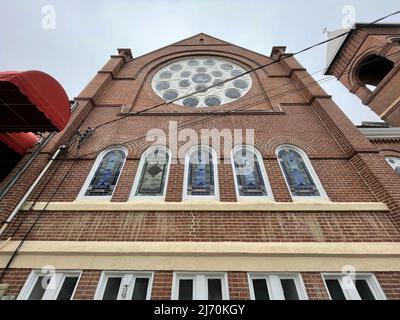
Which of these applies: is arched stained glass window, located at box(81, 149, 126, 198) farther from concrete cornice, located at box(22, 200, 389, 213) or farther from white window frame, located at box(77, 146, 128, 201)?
concrete cornice, located at box(22, 200, 389, 213)

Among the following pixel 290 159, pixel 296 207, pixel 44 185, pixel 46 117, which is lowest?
pixel 296 207

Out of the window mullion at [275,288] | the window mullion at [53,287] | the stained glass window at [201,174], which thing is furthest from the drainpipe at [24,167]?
the window mullion at [275,288]

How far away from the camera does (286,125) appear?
7.00m

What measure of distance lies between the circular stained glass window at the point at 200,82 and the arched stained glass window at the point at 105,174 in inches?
129

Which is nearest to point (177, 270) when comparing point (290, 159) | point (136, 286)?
point (136, 286)

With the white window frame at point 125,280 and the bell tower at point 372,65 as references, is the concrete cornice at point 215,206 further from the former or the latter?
the bell tower at point 372,65

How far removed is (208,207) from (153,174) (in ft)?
5.75

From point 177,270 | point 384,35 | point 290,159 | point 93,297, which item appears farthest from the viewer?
point 384,35

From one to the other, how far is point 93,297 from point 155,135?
13.8ft

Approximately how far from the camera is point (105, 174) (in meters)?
5.79

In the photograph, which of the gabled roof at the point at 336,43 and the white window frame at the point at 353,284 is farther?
the gabled roof at the point at 336,43

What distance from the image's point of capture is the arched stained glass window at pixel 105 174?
5406 millimetres

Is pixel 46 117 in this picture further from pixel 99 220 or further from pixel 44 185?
pixel 99 220

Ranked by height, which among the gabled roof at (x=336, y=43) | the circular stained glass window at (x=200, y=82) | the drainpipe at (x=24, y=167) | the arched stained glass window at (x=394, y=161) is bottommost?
the drainpipe at (x=24, y=167)
